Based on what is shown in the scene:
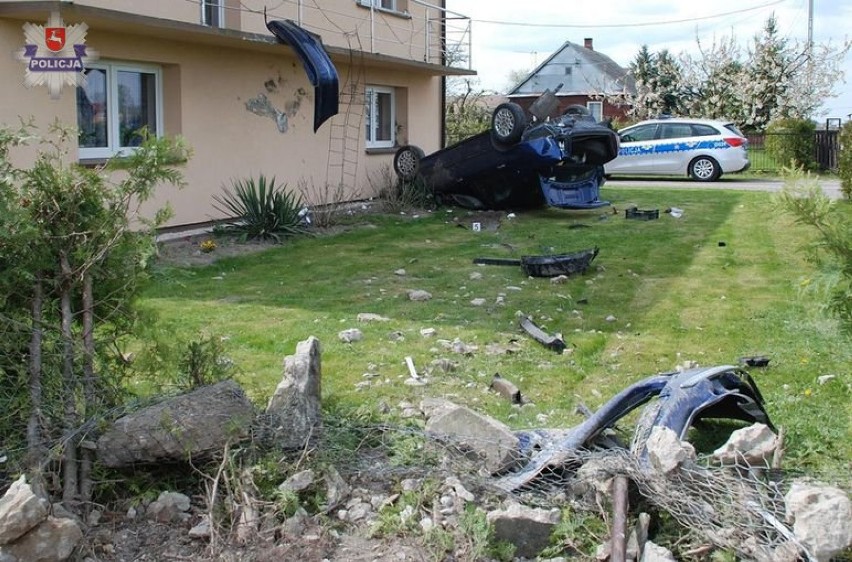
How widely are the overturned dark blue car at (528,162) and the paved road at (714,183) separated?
7.78 m

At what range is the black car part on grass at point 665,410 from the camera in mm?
4484

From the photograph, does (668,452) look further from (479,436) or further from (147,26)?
(147,26)

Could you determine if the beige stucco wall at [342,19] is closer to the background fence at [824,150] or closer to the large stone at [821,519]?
the large stone at [821,519]

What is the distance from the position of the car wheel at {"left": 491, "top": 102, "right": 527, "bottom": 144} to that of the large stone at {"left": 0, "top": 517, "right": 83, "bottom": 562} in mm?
12331

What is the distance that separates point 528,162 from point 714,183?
1112cm

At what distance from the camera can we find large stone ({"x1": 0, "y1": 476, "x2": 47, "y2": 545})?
3656 millimetres

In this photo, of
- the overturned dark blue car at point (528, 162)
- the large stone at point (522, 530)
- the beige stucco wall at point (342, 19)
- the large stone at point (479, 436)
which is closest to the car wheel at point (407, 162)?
the overturned dark blue car at point (528, 162)

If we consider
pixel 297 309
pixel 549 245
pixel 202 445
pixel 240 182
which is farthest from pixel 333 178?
pixel 202 445

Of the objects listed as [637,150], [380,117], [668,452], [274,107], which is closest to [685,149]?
[637,150]

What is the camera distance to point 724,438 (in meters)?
5.18

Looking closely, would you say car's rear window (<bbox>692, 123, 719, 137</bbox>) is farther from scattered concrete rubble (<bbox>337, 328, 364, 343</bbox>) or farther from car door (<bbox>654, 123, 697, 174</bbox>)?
scattered concrete rubble (<bbox>337, 328, 364, 343</bbox>)

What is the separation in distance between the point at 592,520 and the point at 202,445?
5.81 feet

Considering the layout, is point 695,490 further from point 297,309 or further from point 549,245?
point 549,245

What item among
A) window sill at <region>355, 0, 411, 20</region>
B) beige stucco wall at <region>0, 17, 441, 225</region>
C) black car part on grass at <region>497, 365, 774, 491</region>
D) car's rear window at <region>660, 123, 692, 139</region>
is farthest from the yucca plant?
car's rear window at <region>660, 123, 692, 139</region>
